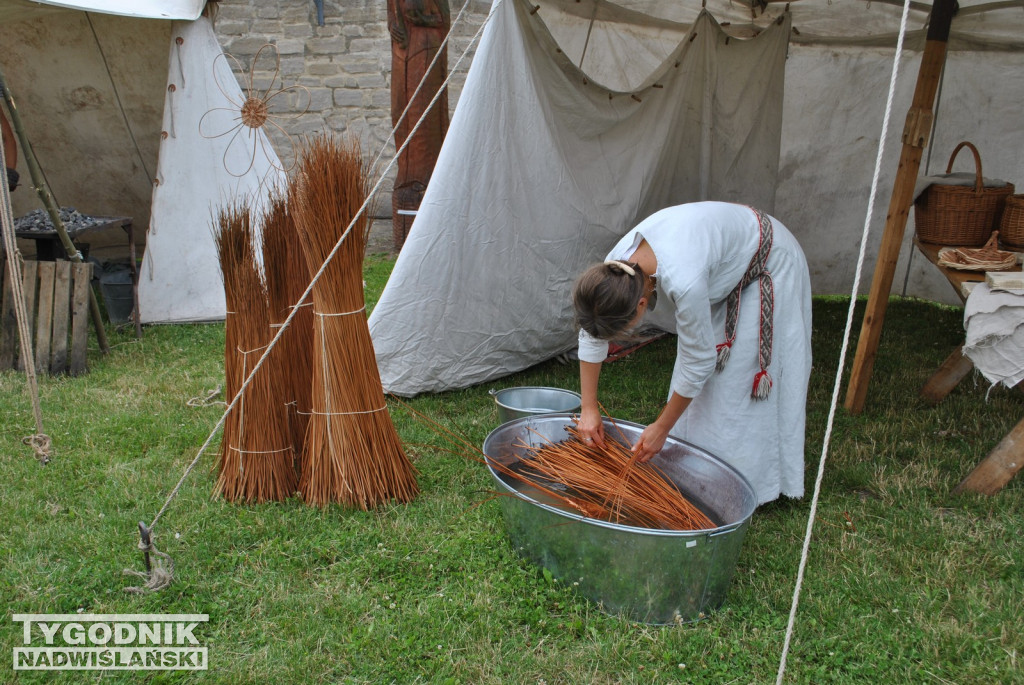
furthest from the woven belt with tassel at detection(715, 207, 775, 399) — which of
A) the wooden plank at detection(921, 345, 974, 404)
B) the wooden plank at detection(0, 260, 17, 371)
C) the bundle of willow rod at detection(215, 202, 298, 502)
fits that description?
the wooden plank at detection(0, 260, 17, 371)

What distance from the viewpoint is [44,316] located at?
3830 mm

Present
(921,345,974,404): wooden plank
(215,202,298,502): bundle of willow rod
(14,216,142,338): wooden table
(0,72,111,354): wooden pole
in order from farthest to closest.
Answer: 1. (14,216,142,338): wooden table
2. (921,345,974,404): wooden plank
3. (0,72,111,354): wooden pole
4. (215,202,298,502): bundle of willow rod

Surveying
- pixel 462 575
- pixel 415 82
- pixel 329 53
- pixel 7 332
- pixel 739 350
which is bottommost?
pixel 462 575

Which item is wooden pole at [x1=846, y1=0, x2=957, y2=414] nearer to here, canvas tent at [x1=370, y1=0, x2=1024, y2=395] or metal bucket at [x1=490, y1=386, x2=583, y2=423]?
canvas tent at [x1=370, y1=0, x2=1024, y2=395]

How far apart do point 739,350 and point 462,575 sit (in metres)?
1.11

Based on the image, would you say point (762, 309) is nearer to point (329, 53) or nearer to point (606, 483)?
point (606, 483)

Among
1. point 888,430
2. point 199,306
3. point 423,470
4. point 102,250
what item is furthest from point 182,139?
point 888,430

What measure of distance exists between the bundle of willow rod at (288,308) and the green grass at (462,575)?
398mm

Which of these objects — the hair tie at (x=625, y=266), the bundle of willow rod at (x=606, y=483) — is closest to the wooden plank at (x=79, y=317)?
the bundle of willow rod at (x=606, y=483)

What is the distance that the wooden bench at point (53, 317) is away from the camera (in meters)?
3.78

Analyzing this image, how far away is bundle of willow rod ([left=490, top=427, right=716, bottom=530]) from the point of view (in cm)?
210

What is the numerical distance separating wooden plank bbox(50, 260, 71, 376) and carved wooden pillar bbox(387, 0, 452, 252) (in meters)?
1.82

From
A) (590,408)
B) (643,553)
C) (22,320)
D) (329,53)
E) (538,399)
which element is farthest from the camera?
(329,53)

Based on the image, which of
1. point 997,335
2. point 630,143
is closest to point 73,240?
point 630,143
